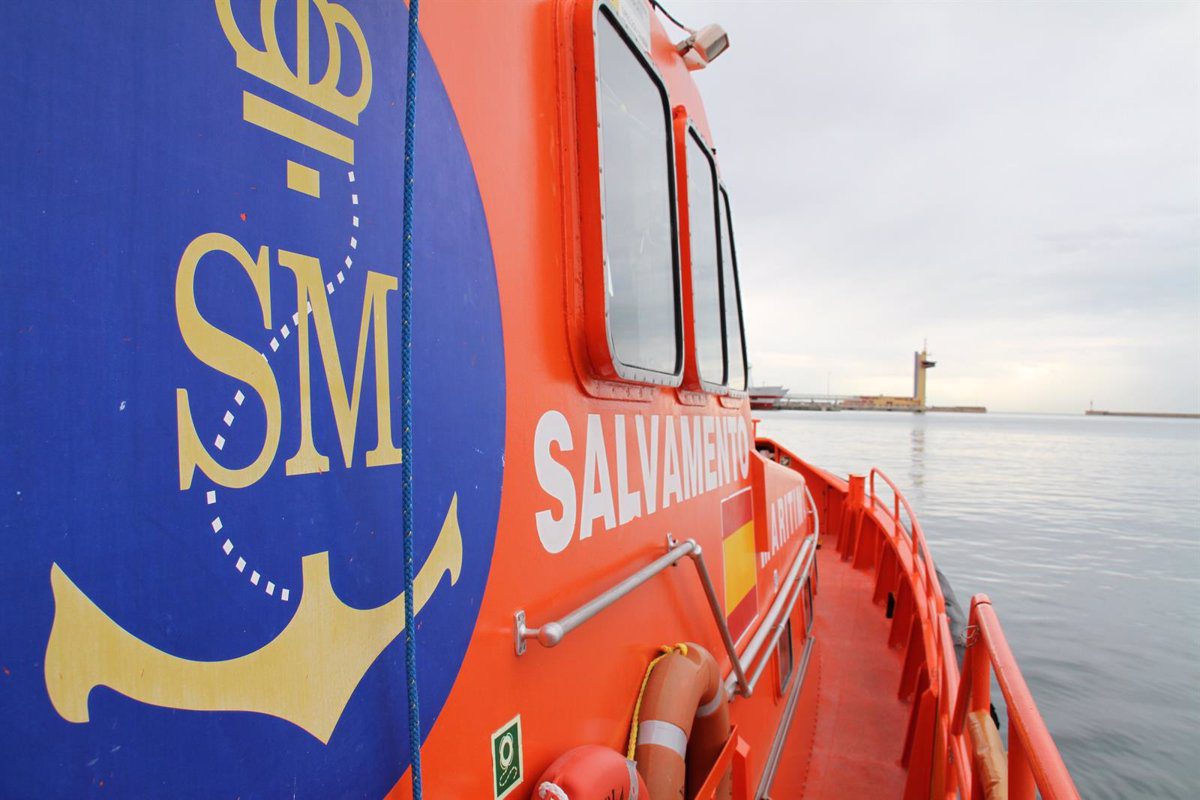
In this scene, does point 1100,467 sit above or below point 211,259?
below

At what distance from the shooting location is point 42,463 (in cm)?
68

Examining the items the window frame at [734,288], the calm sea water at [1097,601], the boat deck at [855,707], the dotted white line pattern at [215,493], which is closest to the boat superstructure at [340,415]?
the dotted white line pattern at [215,493]

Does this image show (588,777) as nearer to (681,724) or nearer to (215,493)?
(681,724)

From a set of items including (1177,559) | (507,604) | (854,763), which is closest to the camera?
(507,604)

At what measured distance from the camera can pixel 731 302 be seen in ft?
11.7

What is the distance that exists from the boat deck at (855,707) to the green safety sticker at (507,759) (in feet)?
10.1

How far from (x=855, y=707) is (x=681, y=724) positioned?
3.56 meters

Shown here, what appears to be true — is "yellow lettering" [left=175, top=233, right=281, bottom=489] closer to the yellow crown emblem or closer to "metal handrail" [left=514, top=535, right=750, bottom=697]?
the yellow crown emblem

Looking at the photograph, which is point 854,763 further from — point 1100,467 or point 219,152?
point 1100,467

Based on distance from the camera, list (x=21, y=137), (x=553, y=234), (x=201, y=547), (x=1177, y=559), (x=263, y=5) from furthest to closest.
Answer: (x=1177, y=559), (x=553, y=234), (x=263, y=5), (x=201, y=547), (x=21, y=137)

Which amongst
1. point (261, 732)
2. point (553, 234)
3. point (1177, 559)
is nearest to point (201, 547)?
point (261, 732)

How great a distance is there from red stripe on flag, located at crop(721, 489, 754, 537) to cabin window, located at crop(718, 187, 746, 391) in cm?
53

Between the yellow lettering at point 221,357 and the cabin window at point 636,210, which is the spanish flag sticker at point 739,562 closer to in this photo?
the cabin window at point 636,210

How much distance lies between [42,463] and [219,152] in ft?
1.39
